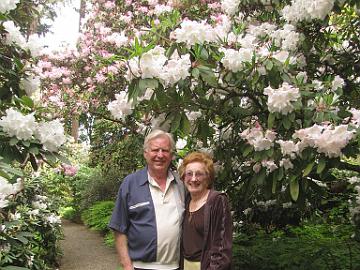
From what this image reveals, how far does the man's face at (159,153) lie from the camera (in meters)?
2.54

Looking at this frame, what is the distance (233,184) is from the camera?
11.7 ft

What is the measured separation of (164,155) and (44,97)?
6.00 meters

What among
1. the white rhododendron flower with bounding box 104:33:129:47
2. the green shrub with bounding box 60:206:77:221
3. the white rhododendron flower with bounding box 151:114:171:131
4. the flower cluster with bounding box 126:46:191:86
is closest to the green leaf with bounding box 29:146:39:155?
the flower cluster with bounding box 126:46:191:86

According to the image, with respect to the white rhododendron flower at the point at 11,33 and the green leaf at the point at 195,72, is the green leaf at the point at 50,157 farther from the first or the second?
the green leaf at the point at 195,72

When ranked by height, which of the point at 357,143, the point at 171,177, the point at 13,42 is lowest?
the point at 171,177

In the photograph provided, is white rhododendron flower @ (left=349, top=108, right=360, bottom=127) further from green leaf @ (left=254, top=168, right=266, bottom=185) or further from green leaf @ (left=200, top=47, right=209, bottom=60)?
green leaf @ (left=200, top=47, right=209, bottom=60)

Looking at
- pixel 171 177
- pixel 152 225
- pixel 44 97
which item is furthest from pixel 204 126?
pixel 44 97

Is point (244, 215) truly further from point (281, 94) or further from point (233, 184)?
point (281, 94)

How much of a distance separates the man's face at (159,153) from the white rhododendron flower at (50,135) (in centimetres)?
61

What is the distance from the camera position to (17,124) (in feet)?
6.42

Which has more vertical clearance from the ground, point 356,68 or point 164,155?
point 356,68

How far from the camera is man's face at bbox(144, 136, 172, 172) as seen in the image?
2.54m

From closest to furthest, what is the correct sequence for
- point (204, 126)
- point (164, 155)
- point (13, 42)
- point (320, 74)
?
point (13, 42) < point (164, 155) < point (204, 126) < point (320, 74)

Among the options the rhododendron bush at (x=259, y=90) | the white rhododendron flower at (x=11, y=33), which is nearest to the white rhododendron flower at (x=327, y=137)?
the rhododendron bush at (x=259, y=90)
